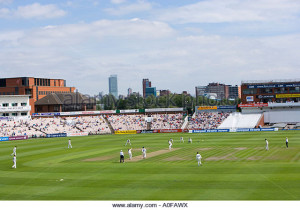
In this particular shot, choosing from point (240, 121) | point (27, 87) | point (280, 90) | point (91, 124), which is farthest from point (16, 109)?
point (280, 90)

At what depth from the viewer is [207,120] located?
96.8m

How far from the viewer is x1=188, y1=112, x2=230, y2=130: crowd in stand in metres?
92.6

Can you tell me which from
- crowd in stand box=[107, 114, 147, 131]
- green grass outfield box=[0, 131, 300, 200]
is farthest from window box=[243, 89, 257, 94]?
green grass outfield box=[0, 131, 300, 200]

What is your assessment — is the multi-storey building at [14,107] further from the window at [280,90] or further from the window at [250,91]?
the window at [280,90]

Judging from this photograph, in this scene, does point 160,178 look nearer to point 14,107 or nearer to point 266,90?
point 266,90

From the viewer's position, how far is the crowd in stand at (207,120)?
304ft

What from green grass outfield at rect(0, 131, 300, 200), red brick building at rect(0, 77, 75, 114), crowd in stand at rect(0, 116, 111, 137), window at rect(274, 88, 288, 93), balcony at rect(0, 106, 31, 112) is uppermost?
red brick building at rect(0, 77, 75, 114)

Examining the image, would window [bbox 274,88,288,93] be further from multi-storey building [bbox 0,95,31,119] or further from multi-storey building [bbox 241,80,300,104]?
multi-storey building [bbox 0,95,31,119]

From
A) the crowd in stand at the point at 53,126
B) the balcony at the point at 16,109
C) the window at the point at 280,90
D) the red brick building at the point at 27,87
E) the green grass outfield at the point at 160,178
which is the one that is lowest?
the green grass outfield at the point at 160,178

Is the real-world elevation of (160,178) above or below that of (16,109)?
below

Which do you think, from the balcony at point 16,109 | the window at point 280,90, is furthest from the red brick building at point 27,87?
Answer: the window at point 280,90

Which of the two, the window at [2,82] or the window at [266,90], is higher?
the window at [2,82]

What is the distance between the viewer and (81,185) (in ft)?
84.5
